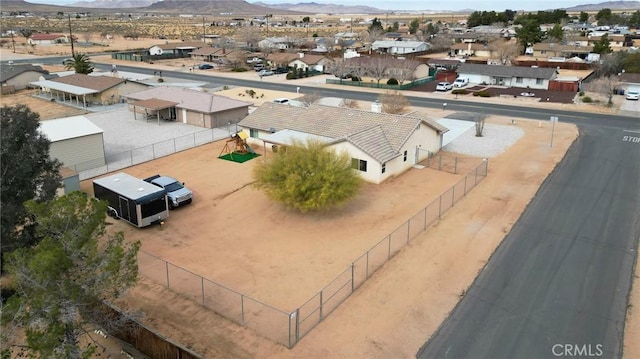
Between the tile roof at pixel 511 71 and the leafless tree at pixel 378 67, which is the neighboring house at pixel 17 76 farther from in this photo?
the tile roof at pixel 511 71

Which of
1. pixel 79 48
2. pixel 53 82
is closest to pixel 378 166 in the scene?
pixel 53 82

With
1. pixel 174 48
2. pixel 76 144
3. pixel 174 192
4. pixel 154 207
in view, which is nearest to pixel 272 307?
pixel 154 207

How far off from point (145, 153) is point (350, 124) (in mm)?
17167

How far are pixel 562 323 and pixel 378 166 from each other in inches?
665

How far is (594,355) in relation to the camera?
16.7m

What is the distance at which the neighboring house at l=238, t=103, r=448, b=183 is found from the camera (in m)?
33.8

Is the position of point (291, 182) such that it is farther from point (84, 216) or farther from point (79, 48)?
point (79, 48)

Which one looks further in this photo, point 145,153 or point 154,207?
point 145,153

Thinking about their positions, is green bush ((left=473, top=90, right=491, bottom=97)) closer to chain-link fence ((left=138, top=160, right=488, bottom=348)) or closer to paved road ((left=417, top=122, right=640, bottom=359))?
paved road ((left=417, top=122, right=640, bottom=359))

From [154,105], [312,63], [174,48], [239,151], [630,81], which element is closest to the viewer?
[239,151]

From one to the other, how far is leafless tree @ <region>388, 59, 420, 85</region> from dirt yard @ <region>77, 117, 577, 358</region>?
1757 inches

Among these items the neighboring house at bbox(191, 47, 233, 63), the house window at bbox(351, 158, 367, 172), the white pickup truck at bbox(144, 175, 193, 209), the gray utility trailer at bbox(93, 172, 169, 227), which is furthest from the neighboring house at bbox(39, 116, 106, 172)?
the neighboring house at bbox(191, 47, 233, 63)

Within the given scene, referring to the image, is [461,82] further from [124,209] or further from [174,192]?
[124,209]

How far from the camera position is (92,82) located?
6400cm
